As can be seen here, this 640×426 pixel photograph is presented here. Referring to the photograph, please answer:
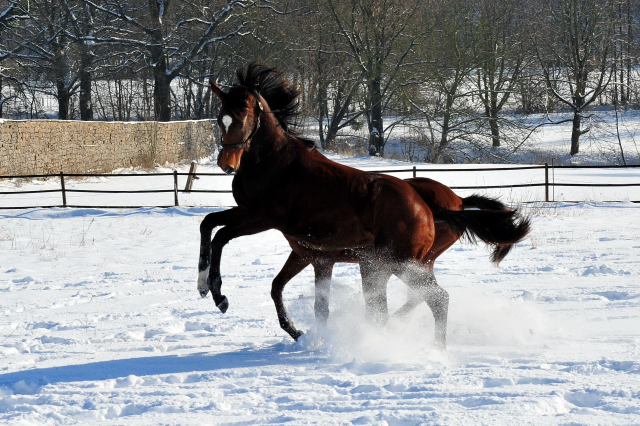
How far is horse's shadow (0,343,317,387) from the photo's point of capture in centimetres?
376

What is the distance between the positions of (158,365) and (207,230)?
919 millimetres

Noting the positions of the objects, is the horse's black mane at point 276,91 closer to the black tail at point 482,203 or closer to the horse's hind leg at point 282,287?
the horse's hind leg at point 282,287

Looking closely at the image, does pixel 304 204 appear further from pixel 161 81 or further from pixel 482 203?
pixel 161 81

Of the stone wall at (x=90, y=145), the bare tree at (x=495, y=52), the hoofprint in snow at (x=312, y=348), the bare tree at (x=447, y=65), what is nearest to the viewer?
the hoofprint in snow at (x=312, y=348)

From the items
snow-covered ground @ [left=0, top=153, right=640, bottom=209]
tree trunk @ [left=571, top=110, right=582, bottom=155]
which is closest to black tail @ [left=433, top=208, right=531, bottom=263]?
snow-covered ground @ [left=0, top=153, right=640, bottom=209]

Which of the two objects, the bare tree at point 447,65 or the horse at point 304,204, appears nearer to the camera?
the horse at point 304,204

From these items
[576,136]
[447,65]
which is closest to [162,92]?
[447,65]

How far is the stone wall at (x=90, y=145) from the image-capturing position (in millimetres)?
17250

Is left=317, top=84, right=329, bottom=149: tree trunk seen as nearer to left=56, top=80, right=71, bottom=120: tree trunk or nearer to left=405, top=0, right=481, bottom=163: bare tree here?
left=405, top=0, right=481, bottom=163: bare tree

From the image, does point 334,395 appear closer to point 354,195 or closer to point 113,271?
point 354,195

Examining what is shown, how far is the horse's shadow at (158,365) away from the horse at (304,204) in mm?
387

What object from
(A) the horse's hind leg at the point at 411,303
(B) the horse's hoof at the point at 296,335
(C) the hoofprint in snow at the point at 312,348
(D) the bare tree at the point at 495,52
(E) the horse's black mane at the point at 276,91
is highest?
(D) the bare tree at the point at 495,52

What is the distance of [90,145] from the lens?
19.6 metres

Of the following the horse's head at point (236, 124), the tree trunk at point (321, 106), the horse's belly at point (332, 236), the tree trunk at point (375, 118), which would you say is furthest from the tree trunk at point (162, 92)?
the horse's belly at point (332, 236)
